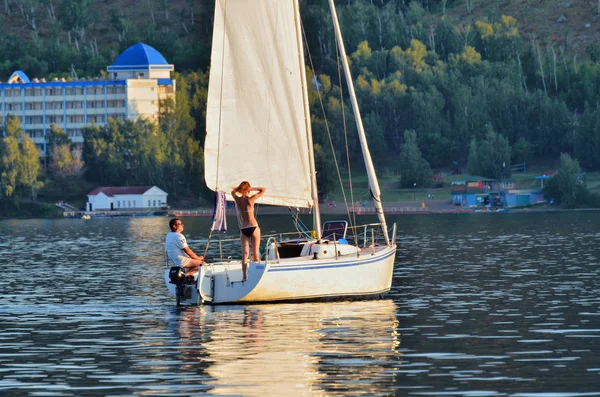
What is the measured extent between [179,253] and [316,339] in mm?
10137

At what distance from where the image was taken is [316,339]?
4012cm

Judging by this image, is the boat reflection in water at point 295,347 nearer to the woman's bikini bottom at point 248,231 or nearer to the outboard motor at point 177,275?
the outboard motor at point 177,275

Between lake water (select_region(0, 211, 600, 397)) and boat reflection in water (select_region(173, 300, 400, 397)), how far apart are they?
6 centimetres

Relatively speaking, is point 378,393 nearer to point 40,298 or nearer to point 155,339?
point 155,339

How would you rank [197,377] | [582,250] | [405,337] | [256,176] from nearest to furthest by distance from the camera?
[197,377], [405,337], [256,176], [582,250]

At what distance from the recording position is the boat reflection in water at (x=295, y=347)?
1268 inches

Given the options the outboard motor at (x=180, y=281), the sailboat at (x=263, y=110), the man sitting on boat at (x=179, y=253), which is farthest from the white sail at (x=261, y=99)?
the outboard motor at (x=180, y=281)

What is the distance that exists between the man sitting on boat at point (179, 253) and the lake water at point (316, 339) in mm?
1480

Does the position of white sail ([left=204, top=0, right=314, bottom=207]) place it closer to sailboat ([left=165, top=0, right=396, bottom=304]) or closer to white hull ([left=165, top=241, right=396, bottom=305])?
sailboat ([left=165, top=0, right=396, bottom=304])

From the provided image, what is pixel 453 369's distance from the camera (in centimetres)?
3416

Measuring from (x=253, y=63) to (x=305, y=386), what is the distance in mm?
22602

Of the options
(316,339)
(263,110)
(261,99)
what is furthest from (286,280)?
(316,339)

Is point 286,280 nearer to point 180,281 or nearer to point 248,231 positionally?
point 248,231

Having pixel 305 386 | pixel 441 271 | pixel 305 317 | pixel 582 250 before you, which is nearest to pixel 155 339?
pixel 305 317
